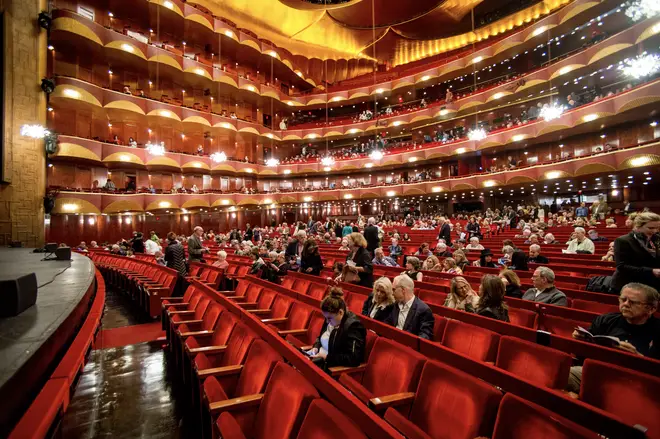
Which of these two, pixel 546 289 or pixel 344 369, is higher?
pixel 546 289

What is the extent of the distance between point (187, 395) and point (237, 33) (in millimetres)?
21836

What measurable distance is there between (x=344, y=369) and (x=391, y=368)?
0.28 metres

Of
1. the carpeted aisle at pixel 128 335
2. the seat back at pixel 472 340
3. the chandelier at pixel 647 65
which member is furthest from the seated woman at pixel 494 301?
the chandelier at pixel 647 65

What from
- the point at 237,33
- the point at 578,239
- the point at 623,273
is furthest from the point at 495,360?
the point at 237,33

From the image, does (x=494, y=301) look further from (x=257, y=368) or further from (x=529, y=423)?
(x=257, y=368)

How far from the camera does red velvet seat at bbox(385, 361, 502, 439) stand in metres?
1.31

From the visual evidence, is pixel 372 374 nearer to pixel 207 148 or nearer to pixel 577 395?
pixel 577 395

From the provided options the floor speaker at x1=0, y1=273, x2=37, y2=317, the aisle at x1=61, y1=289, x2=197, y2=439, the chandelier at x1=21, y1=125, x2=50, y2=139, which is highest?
the chandelier at x1=21, y1=125, x2=50, y2=139

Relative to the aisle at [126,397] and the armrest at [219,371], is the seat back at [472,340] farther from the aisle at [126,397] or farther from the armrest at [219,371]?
the aisle at [126,397]

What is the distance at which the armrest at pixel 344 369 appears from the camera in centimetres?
199

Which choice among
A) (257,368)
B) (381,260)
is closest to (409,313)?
(257,368)

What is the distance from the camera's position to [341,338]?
84.7 inches

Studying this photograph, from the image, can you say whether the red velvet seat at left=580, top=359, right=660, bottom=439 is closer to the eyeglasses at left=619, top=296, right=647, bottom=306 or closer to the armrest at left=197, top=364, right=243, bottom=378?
the eyeglasses at left=619, top=296, right=647, bottom=306

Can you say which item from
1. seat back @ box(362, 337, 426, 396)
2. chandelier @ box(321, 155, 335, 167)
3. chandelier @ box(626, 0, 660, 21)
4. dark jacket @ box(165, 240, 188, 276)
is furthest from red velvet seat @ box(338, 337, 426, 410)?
chandelier @ box(321, 155, 335, 167)
